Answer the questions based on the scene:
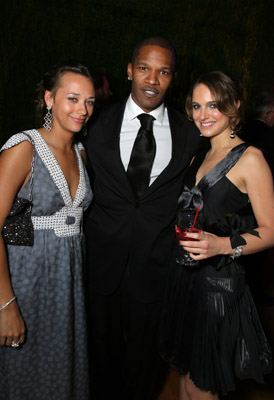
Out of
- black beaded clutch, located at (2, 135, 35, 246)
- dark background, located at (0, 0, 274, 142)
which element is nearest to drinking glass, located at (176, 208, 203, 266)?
black beaded clutch, located at (2, 135, 35, 246)

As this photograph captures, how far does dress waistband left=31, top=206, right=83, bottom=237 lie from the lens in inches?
54.2

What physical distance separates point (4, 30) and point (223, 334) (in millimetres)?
2987

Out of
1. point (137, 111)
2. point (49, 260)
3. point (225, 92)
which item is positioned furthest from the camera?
point (137, 111)

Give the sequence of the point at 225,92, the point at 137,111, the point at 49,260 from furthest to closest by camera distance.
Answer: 1. the point at 137,111
2. the point at 225,92
3. the point at 49,260

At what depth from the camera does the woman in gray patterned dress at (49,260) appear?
1319mm

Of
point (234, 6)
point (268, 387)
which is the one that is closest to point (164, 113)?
point (268, 387)

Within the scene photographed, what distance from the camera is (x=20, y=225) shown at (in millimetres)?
1331

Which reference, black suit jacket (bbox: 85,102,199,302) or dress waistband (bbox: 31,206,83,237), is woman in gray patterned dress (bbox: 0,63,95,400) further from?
black suit jacket (bbox: 85,102,199,302)

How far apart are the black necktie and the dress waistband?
0.32 metres

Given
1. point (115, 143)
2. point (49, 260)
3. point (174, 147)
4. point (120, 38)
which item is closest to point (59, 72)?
point (115, 143)

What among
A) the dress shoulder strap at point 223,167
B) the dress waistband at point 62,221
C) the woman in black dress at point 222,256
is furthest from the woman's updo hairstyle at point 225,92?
the dress waistband at point 62,221

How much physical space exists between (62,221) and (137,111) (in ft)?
2.35

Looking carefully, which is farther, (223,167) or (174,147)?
(174,147)

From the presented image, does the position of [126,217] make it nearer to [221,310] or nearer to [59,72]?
[221,310]
